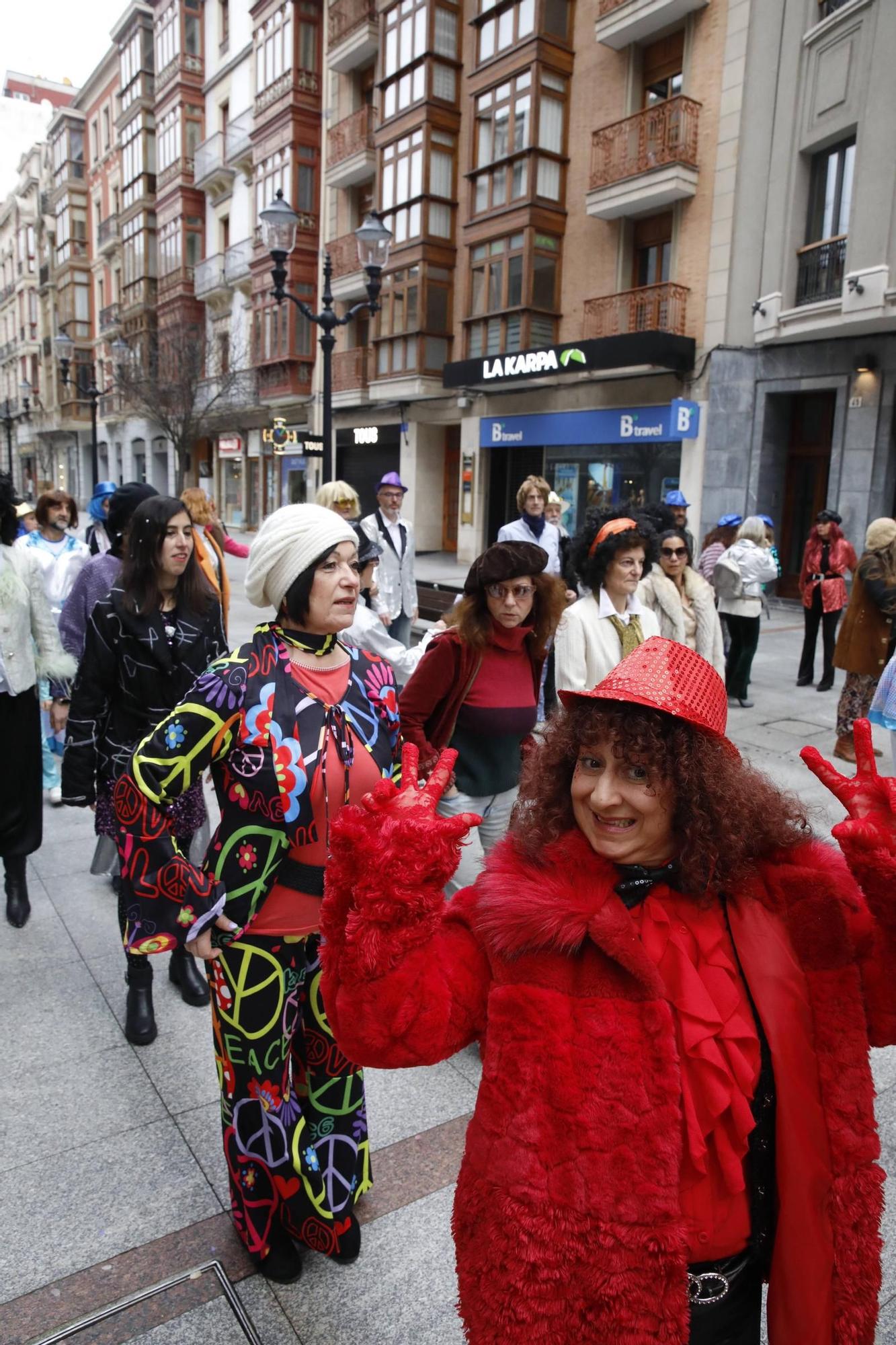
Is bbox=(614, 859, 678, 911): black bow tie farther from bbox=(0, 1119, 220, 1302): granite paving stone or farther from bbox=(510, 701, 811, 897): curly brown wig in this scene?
bbox=(0, 1119, 220, 1302): granite paving stone

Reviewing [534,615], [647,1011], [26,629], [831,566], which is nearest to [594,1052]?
[647,1011]

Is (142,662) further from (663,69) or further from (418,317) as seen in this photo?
(418,317)

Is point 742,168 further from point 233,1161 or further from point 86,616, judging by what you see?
point 233,1161

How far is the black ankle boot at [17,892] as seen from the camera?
420 centimetres

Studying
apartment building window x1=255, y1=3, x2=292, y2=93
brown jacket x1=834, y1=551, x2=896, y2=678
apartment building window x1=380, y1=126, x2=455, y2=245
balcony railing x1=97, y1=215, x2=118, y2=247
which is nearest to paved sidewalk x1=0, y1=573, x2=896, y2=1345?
brown jacket x1=834, y1=551, x2=896, y2=678

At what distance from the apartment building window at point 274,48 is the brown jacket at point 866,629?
2870 cm

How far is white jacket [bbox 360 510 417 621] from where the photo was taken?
828 centimetres

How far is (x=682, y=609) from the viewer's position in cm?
587

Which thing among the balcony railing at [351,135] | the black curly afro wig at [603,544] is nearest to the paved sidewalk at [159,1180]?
the black curly afro wig at [603,544]

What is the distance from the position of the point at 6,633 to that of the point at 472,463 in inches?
771

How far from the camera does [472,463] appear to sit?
2266 centimetres

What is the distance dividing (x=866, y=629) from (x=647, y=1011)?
629 centimetres

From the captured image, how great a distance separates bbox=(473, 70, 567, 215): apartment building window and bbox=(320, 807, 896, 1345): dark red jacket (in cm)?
2118

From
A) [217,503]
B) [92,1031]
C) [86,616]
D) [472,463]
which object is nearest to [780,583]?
[472,463]
